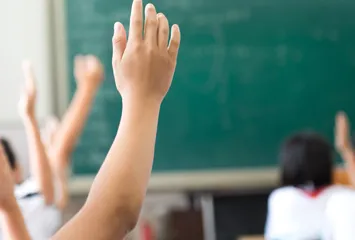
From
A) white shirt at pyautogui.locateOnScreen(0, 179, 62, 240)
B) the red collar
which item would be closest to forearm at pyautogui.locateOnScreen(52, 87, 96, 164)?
white shirt at pyautogui.locateOnScreen(0, 179, 62, 240)

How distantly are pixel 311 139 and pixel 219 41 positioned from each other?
3.41ft

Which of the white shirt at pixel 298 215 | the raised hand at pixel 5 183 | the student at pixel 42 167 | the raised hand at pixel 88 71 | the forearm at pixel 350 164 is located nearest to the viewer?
the raised hand at pixel 5 183

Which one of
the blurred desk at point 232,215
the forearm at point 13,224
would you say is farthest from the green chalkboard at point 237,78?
the forearm at point 13,224

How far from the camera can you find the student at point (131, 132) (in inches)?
22.7

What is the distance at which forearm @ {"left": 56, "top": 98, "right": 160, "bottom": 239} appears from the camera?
0.58m

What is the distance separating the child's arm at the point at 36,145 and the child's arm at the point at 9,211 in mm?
964

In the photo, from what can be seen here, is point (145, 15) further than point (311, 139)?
No

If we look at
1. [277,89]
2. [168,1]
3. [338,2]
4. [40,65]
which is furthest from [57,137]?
[338,2]

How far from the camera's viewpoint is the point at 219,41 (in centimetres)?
321

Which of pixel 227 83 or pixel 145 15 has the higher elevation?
pixel 145 15

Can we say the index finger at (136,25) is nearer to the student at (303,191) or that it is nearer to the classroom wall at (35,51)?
the student at (303,191)

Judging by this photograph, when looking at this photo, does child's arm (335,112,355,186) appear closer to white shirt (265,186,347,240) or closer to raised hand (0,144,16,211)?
white shirt (265,186,347,240)

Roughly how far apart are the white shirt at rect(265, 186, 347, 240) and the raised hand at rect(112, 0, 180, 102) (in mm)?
1679

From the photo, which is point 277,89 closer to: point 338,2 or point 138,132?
Result: point 338,2
